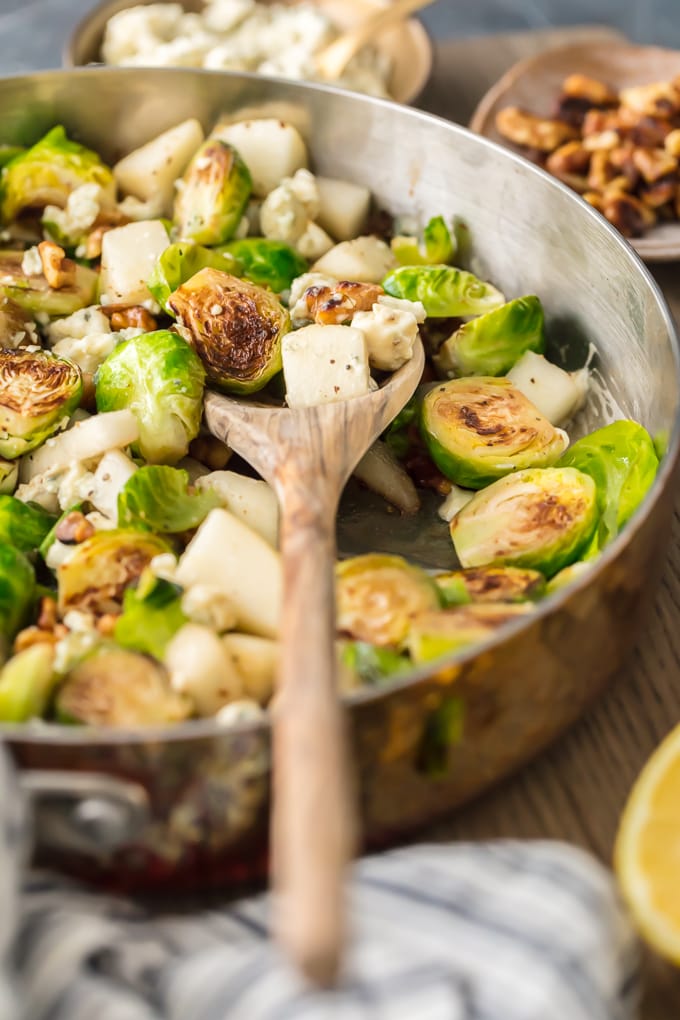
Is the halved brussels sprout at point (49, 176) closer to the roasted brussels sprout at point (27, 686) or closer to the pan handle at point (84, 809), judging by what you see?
the roasted brussels sprout at point (27, 686)

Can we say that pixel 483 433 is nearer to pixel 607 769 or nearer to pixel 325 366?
pixel 325 366

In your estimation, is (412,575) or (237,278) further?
(237,278)

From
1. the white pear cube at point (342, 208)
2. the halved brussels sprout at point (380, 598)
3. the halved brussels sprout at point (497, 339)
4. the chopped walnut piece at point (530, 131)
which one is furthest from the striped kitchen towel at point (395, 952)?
the chopped walnut piece at point (530, 131)

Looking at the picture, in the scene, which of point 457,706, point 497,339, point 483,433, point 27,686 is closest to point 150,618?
point 27,686

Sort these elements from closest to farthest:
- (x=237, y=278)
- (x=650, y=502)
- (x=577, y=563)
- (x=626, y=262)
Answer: (x=650, y=502)
(x=577, y=563)
(x=626, y=262)
(x=237, y=278)

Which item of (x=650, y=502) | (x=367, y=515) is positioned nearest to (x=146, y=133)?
(x=367, y=515)

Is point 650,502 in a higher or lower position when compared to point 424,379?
higher

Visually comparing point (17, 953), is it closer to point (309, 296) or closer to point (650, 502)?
point (650, 502)
